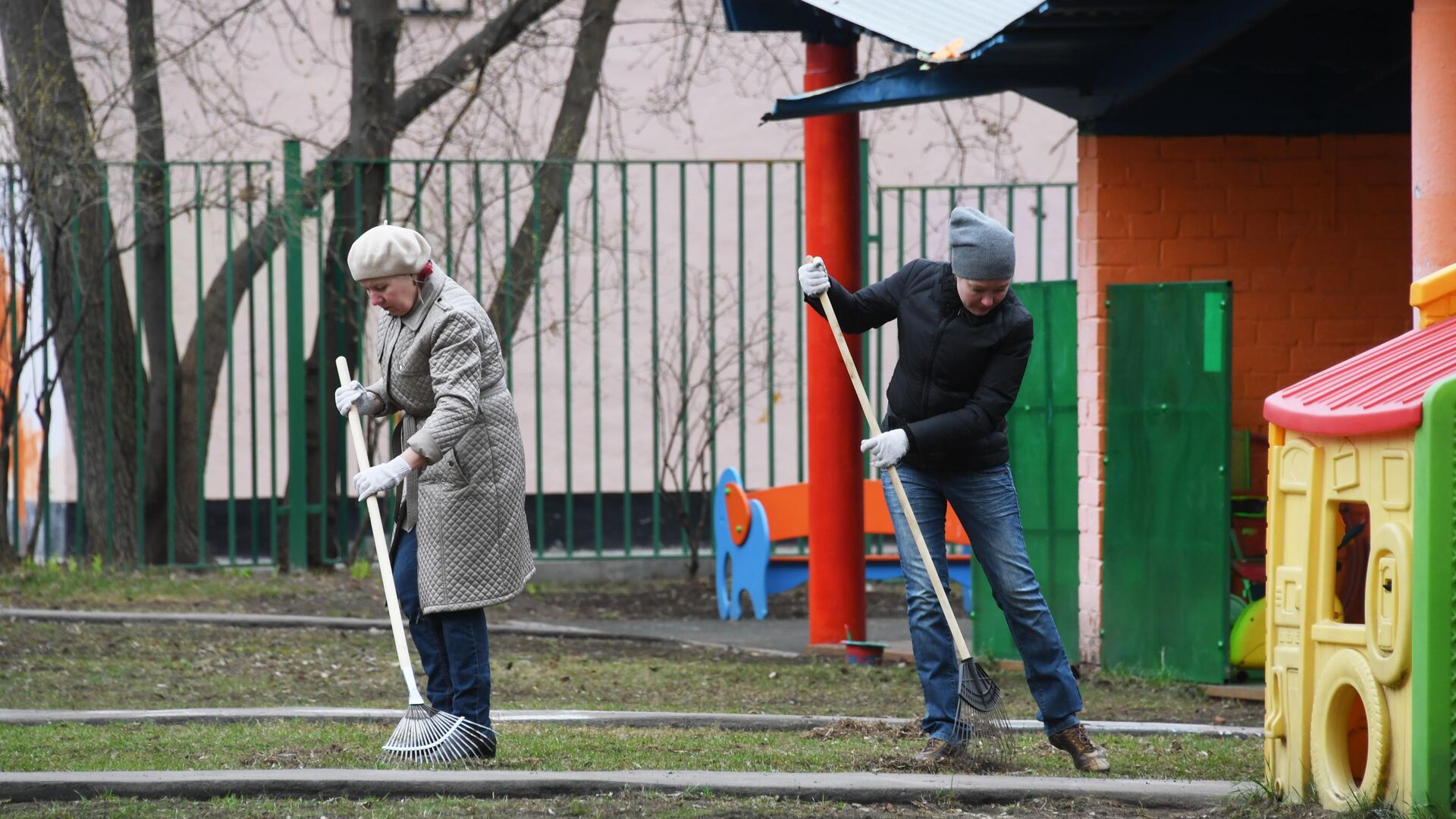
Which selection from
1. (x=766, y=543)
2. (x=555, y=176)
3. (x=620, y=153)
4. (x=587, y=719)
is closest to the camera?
(x=587, y=719)

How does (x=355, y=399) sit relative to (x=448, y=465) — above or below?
above

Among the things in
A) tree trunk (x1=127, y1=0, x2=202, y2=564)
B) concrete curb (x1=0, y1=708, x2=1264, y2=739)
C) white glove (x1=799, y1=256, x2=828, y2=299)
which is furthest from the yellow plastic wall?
tree trunk (x1=127, y1=0, x2=202, y2=564)

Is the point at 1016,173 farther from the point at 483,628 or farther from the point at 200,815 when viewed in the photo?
the point at 200,815

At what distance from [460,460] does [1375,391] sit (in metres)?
2.38

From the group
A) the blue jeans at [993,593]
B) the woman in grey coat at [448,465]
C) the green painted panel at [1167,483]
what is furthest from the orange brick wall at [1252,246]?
the woman in grey coat at [448,465]

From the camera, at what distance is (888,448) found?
17.1 feet

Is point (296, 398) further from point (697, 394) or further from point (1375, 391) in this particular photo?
point (1375, 391)

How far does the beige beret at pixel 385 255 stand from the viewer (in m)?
5.02

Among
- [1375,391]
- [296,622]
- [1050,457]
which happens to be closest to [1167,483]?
[1050,457]

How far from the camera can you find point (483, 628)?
5.28m

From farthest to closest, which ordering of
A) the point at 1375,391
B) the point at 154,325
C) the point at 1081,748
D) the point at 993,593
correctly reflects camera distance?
the point at 154,325 < the point at 993,593 < the point at 1081,748 < the point at 1375,391

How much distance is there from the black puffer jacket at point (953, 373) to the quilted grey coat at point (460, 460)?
45.4 inches

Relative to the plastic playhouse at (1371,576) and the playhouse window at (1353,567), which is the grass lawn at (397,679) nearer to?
the playhouse window at (1353,567)

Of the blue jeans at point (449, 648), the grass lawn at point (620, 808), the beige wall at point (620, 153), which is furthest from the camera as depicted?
the beige wall at point (620, 153)
